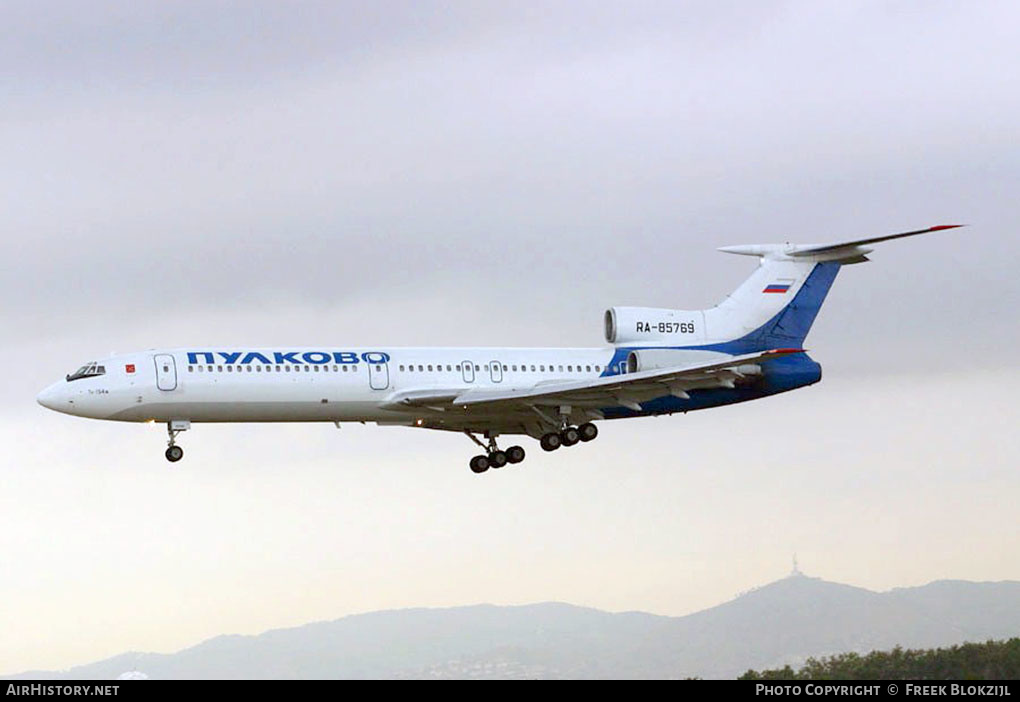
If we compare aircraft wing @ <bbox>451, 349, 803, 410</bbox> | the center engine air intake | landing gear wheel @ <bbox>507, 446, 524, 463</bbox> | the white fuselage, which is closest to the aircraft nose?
the white fuselage

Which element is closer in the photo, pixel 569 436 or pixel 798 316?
pixel 569 436

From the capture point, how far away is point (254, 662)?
123625mm

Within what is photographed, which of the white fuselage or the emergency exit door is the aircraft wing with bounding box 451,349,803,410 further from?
the emergency exit door

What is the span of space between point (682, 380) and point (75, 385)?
19.2m

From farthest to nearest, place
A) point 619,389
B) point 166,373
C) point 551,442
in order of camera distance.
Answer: point 551,442, point 619,389, point 166,373

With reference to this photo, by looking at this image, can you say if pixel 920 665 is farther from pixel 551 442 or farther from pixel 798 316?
pixel 551 442

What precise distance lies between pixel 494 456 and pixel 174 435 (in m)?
11.8

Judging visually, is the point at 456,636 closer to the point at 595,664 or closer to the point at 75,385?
the point at 595,664

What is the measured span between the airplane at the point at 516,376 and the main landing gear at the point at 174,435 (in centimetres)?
4

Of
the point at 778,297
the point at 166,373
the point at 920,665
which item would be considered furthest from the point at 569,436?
the point at 920,665

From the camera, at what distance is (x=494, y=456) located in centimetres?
6412

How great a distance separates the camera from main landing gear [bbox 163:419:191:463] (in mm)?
57406
